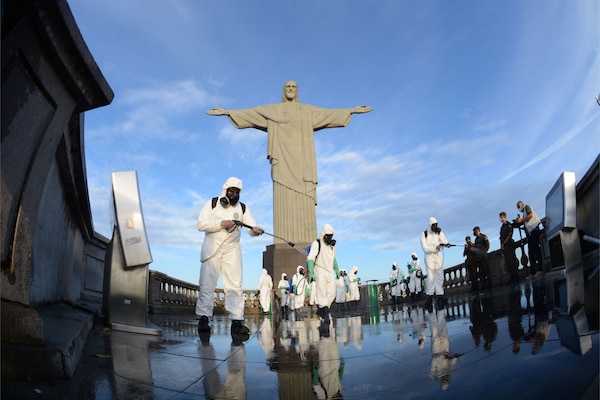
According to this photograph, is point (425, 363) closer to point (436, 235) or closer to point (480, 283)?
point (436, 235)

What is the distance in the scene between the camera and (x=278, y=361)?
376 cm

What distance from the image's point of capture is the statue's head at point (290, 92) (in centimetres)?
2236

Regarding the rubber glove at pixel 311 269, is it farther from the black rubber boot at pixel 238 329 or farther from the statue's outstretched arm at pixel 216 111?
the statue's outstretched arm at pixel 216 111

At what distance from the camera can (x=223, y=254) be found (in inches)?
253

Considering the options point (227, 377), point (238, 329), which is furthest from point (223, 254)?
point (227, 377)

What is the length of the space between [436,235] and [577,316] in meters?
7.80

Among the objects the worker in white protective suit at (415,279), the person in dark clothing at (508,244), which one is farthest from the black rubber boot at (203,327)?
the worker in white protective suit at (415,279)

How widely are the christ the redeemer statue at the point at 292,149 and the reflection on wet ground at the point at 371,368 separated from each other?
51.4 feet

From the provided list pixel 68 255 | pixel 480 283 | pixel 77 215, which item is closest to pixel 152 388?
pixel 68 255

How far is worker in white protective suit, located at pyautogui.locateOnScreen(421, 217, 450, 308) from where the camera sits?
36.1 feet

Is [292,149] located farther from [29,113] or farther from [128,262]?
[29,113]

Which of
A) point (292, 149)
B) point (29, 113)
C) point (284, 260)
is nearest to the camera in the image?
point (29, 113)

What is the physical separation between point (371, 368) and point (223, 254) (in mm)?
3634

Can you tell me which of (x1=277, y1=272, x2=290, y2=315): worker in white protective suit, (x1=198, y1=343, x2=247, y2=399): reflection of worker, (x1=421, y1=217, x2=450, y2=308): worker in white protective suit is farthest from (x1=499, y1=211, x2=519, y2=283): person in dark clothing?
(x1=198, y1=343, x2=247, y2=399): reflection of worker
